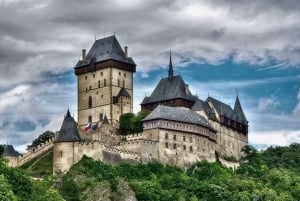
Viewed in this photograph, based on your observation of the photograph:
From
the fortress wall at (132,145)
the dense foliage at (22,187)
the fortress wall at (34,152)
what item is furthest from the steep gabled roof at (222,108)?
the dense foliage at (22,187)

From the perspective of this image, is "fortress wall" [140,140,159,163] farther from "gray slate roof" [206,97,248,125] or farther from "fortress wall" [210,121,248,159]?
"gray slate roof" [206,97,248,125]

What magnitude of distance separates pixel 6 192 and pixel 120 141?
119 ft

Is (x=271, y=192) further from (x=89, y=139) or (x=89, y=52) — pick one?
(x=89, y=52)

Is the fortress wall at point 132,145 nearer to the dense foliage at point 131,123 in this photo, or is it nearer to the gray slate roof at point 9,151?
the dense foliage at point 131,123

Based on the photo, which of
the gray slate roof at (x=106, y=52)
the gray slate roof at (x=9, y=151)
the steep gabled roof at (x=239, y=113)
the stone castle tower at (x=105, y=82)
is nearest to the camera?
the gray slate roof at (x=9, y=151)

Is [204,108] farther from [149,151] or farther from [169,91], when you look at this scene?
[149,151]

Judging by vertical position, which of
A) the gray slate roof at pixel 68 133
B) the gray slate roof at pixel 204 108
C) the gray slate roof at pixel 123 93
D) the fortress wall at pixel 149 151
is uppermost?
the gray slate roof at pixel 123 93

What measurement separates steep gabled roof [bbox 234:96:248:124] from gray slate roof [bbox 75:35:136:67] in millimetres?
14932

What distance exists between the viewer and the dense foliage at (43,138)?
400 feet

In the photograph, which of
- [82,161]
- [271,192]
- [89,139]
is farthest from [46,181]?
[271,192]

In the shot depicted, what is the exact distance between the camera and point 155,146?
107938 mm

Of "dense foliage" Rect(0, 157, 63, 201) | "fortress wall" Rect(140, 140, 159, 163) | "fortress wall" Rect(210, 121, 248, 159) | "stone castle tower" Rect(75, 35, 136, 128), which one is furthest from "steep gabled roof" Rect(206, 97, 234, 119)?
"dense foliage" Rect(0, 157, 63, 201)

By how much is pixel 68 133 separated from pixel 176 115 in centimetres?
1467

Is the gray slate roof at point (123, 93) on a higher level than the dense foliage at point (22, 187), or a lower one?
higher
